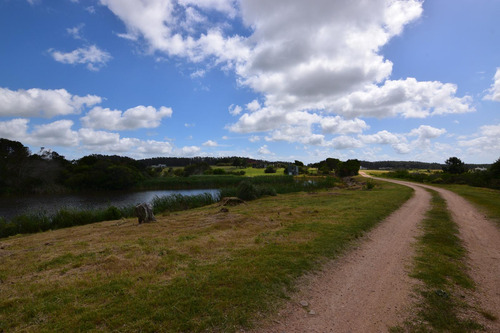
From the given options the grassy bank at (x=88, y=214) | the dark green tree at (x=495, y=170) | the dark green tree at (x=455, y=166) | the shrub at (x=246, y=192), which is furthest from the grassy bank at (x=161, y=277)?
the dark green tree at (x=455, y=166)

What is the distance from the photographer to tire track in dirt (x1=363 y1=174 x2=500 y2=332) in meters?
4.19

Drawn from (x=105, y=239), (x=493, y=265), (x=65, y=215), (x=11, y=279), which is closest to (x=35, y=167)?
(x=65, y=215)

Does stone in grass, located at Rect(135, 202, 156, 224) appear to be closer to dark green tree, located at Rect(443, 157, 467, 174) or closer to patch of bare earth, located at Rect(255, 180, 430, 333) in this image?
patch of bare earth, located at Rect(255, 180, 430, 333)

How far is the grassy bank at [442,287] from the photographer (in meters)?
3.54

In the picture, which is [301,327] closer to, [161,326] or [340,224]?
[161,326]

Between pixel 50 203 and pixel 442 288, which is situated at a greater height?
pixel 442 288

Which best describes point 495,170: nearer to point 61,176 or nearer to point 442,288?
point 442,288

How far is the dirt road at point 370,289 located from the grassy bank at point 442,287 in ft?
0.65

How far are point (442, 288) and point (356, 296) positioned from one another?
184 centimetres

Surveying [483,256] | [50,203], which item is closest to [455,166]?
[483,256]

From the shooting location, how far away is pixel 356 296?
4359 millimetres

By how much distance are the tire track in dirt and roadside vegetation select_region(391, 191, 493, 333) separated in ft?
0.52

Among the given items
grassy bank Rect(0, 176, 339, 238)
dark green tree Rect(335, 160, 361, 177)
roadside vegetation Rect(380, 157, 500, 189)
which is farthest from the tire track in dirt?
dark green tree Rect(335, 160, 361, 177)

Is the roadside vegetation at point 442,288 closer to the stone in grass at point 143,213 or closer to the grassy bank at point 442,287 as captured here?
the grassy bank at point 442,287
